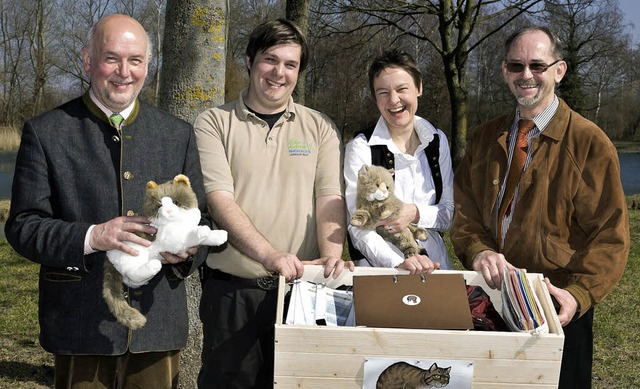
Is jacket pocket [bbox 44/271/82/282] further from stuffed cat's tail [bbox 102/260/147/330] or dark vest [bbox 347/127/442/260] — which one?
dark vest [bbox 347/127/442/260]

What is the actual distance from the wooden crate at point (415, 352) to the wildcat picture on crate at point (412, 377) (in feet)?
0.15

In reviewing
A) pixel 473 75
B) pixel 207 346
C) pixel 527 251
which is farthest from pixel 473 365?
pixel 473 75

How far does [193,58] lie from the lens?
3895 millimetres

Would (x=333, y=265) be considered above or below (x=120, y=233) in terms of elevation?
below

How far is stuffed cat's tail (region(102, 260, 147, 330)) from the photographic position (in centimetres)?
252

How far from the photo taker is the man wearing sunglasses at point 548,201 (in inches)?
109

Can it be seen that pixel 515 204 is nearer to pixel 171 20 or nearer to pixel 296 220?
pixel 296 220

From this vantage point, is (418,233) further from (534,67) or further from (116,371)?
(116,371)

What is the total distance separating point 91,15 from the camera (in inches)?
1421

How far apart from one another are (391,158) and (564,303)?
3.40 ft

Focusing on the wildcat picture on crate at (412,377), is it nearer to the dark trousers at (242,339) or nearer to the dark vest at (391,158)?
the dark trousers at (242,339)

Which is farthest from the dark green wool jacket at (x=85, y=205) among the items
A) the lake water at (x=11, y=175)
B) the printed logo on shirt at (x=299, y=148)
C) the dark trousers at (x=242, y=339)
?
A: the lake water at (x=11, y=175)

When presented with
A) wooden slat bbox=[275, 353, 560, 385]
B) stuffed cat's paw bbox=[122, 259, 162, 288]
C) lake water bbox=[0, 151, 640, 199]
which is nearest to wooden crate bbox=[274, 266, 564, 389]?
wooden slat bbox=[275, 353, 560, 385]

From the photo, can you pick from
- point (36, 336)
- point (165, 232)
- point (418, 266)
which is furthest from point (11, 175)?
point (418, 266)
